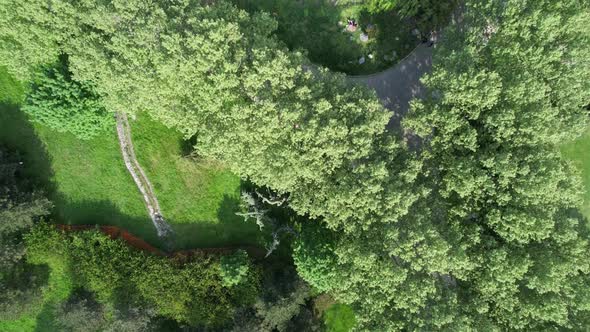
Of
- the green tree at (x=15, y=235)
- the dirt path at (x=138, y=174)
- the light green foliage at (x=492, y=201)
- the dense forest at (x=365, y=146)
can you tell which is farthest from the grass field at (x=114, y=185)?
the light green foliage at (x=492, y=201)

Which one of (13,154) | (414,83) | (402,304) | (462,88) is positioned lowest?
(13,154)

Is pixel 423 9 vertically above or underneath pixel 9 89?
above

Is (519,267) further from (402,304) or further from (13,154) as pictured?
(13,154)

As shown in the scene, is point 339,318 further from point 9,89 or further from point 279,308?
point 9,89

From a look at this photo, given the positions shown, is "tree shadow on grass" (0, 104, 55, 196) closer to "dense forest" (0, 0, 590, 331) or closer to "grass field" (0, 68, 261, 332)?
"grass field" (0, 68, 261, 332)

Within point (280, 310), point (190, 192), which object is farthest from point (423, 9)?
point (280, 310)

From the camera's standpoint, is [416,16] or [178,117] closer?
[178,117]

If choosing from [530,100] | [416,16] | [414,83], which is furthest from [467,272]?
[416,16]
